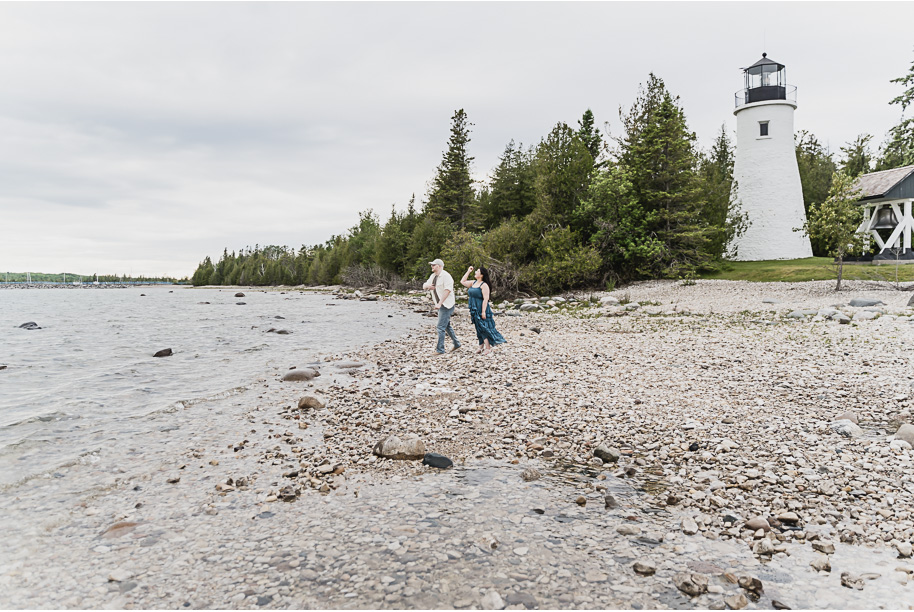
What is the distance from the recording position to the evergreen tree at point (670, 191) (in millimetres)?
33812

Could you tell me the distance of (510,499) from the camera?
5.52 meters

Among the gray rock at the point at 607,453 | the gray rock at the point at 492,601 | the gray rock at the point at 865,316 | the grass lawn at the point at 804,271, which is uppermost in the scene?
the grass lawn at the point at 804,271

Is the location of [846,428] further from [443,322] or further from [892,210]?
[892,210]

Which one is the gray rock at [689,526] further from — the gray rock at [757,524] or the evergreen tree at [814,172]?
the evergreen tree at [814,172]

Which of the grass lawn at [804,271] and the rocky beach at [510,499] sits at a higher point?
the grass lawn at [804,271]

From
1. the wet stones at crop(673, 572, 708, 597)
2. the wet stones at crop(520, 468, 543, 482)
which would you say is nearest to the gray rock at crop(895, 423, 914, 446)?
the wet stones at crop(673, 572, 708, 597)

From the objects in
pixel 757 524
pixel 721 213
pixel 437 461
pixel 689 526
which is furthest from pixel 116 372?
pixel 721 213

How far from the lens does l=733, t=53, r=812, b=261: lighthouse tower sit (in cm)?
3803

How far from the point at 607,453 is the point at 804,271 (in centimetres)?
3131

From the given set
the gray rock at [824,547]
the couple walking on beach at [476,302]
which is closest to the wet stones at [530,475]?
the gray rock at [824,547]

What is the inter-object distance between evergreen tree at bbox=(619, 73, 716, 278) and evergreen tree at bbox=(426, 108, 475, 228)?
2859 centimetres

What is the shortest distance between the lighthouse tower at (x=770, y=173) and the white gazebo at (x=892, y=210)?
186 inches

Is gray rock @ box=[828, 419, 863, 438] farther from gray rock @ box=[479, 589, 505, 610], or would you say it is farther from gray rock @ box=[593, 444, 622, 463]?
gray rock @ box=[479, 589, 505, 610]

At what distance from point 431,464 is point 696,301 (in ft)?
77.0
